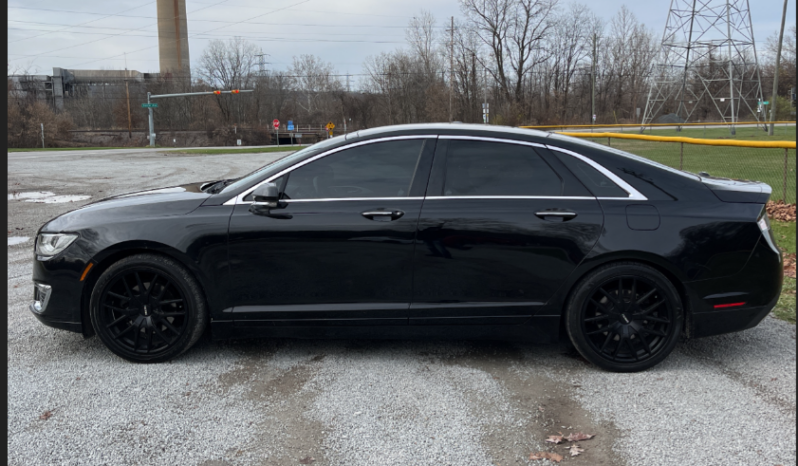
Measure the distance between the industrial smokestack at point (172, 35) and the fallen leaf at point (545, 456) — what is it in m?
108

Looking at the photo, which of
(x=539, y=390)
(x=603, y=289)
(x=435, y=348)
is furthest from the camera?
(x=435, y=348)

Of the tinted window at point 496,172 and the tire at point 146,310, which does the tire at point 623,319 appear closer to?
the tinted window at point 496,172

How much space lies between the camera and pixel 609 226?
4070 mm

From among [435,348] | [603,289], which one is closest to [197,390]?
[435,348]

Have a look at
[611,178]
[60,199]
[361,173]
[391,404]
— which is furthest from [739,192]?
[60,199]

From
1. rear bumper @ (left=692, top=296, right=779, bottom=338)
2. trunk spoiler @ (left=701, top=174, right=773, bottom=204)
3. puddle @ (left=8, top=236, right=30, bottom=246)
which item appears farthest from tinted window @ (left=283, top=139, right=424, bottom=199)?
puddle @ (left=8, top=236, right=30, bottom=246)

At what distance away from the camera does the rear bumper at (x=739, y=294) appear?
13.5ft

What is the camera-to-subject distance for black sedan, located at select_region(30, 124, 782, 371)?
13.4ft

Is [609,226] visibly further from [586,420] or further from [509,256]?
[586,420]

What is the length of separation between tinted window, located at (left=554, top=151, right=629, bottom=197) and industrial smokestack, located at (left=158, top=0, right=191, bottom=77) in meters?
107

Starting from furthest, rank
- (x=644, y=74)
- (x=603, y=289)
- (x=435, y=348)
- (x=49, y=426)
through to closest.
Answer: (x=644, y=74)
(x=435, y=348)
(x=603, y=289)
(x=49, y=426)

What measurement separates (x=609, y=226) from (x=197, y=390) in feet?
9.19

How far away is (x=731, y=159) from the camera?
19.7 m

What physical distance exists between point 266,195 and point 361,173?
675 millimetres
